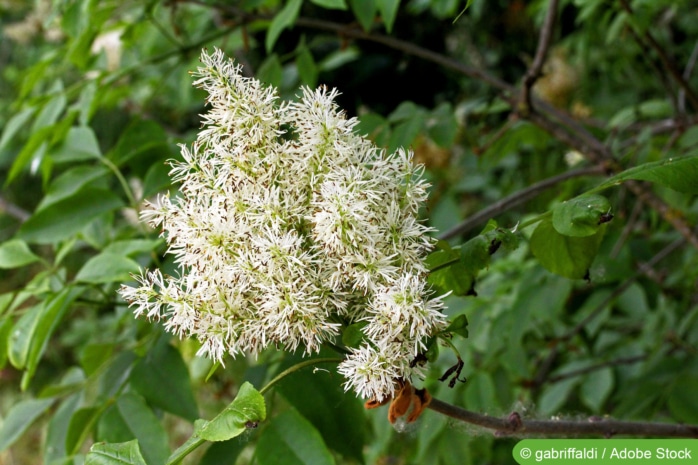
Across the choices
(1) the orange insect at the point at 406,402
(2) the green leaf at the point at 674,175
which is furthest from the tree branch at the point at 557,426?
(2) the green leaf at the point at 674,175

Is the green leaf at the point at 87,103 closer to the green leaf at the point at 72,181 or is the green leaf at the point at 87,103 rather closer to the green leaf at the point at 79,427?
the green leaf at the point at 72,181

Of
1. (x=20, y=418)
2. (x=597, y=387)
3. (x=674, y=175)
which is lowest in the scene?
(x=597, y=387)

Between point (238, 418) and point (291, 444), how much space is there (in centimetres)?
20

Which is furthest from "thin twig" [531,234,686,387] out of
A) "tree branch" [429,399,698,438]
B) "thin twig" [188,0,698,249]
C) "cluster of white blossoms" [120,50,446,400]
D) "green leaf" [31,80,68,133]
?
"green leaf" [31,80,68,133]

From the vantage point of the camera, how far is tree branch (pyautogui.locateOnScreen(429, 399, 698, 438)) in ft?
2.46

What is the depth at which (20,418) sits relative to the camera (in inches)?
47.8

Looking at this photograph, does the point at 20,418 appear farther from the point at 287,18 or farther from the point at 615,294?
the point at 615,294

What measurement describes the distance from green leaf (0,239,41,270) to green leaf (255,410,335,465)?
0.55m

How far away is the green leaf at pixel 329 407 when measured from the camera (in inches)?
34.7

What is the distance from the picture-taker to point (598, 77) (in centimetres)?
331

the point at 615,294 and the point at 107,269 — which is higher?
the point at 107,269

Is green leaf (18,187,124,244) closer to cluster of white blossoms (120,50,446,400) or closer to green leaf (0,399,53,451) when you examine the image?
green leaf (0,399,53,451)

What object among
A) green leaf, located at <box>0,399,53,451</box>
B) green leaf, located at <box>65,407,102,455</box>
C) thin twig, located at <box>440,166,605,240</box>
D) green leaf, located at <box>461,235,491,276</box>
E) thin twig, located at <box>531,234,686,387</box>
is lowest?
thin twig, located at <box>531,234,686,387</box>

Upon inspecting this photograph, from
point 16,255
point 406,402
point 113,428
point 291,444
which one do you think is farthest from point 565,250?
point 16,255
